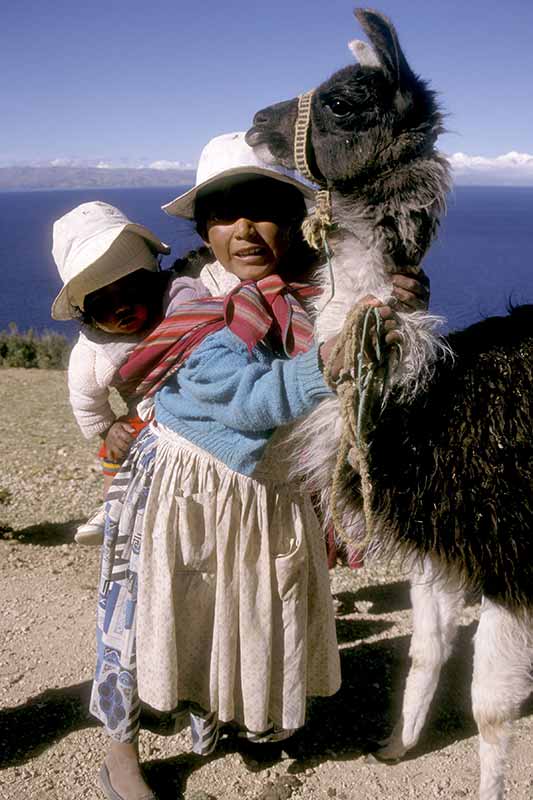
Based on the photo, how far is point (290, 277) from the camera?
164 centimetres

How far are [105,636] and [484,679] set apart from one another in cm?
95

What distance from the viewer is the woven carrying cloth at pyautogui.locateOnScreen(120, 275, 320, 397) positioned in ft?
4.66

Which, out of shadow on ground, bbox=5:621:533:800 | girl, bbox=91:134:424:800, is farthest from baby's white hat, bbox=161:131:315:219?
shadow on ground, bbox=5:621:533:800

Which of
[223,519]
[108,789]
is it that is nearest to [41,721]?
[108,789]

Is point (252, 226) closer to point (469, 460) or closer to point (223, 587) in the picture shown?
point (469, 460)

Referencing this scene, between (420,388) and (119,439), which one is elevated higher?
(420,388)

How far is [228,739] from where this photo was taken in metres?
2.28

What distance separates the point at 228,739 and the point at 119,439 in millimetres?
1092

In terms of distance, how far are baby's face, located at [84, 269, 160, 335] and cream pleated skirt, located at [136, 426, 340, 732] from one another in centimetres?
29

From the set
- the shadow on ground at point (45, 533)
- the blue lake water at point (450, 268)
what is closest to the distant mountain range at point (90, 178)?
the blue lake water at point (450, 268)

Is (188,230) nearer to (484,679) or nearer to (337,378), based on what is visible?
(337,378)

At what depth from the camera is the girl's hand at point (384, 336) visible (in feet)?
4.17

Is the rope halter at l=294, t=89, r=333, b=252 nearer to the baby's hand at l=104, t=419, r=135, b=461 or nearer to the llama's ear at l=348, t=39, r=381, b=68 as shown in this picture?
the llama's ear at l=348, t=39, r=381, b=68

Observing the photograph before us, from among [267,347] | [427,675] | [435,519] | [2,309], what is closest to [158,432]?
[267,347]
